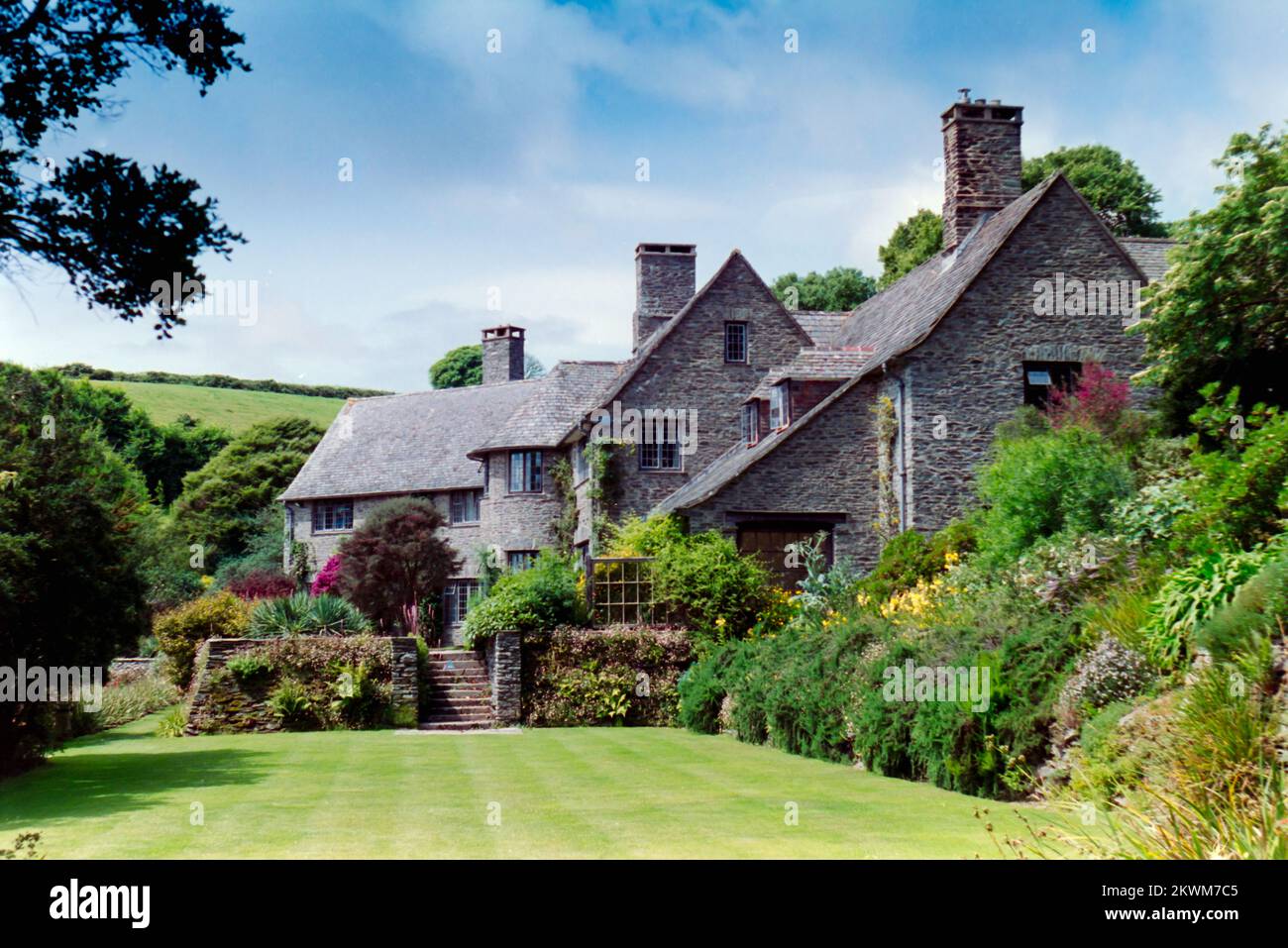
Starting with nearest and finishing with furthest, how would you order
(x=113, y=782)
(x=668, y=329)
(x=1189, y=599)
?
(x=1189, y=599) < (x=113, y=782) < (x=668, y=329)

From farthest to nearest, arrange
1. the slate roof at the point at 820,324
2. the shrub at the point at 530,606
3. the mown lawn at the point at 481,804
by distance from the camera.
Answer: the slate roof at the point at 820,324
the shrub at the point at 530,606
the mown lawn at the point at 481,804

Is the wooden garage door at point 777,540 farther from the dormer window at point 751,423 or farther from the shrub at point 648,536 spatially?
the dormer window at point 751,423

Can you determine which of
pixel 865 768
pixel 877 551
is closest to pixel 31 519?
pixel 865 768

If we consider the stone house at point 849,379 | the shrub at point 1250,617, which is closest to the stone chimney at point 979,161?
the stone house at point 849,379

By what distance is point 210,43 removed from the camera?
11734mm

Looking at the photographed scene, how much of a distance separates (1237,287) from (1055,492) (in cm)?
537

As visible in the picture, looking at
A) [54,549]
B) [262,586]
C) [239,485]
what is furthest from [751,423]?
[239,485]

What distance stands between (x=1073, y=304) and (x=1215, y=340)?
573 cm

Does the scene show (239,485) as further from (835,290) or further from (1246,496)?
(1246,496)

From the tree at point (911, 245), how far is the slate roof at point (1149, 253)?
1358cm

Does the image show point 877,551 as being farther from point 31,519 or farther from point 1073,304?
point 31,519

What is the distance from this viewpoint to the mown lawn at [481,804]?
977 centimetres

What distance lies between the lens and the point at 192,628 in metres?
30.0
